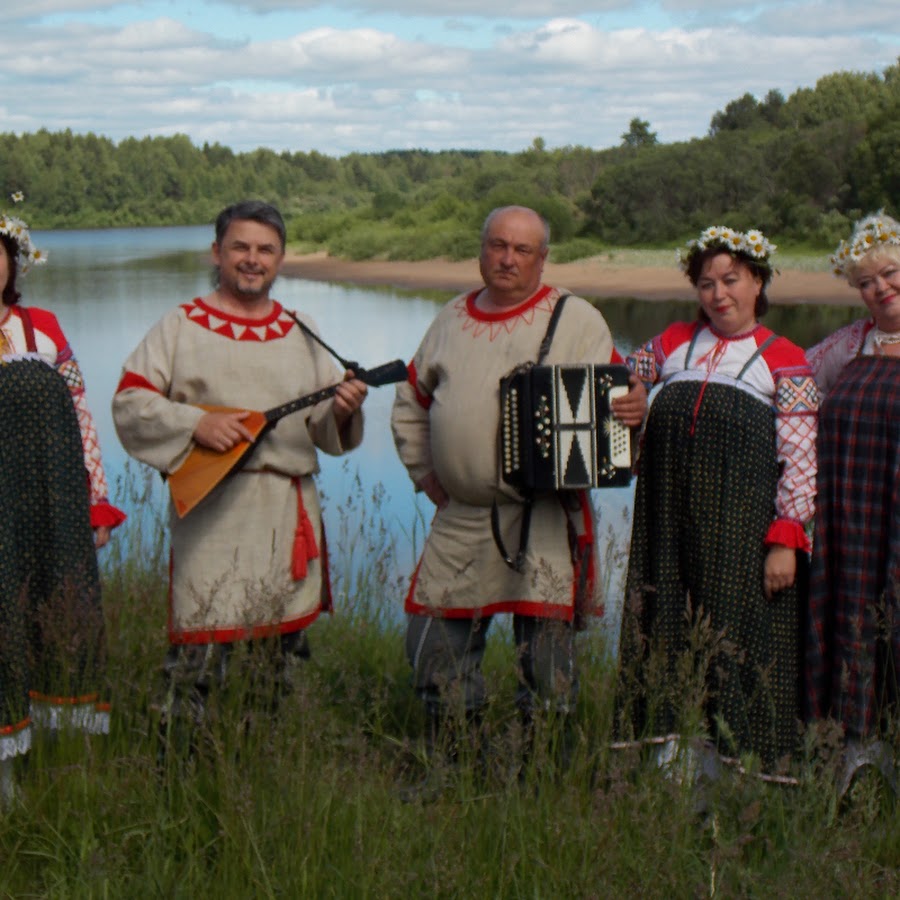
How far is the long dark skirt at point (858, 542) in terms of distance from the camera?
3.62 m

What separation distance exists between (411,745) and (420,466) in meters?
0.83

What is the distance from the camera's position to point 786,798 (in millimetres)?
3627

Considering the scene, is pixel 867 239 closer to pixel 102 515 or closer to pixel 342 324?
pixel 102 515

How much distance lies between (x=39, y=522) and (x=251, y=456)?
0.60 meters

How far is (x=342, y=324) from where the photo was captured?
24312mm

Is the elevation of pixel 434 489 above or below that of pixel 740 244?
below

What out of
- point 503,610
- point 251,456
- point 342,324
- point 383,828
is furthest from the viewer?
point 342,324

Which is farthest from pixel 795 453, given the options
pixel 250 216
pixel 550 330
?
pixel 250 216

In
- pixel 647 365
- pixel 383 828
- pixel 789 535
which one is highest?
pixel 647 365

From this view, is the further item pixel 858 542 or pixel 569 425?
pixel 569 425

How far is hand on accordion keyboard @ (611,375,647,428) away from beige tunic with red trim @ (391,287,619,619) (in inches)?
7.1

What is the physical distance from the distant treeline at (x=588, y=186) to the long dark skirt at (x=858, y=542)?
69.1 ft

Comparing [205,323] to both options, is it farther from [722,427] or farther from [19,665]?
[722,427]

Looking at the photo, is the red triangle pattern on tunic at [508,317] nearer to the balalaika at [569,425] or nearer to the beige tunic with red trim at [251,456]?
the balalaika at [569,425]
